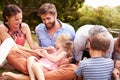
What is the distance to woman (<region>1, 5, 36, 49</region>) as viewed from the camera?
511 centimetres

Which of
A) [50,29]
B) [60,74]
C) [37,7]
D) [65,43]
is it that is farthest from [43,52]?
[37,7]

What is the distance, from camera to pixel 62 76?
4480 millimetres

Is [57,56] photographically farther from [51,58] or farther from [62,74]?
[62,74]

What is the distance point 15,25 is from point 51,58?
3.07 ft

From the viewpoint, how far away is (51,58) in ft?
15.2

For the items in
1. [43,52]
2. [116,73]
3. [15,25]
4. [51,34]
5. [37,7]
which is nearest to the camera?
[116,73]

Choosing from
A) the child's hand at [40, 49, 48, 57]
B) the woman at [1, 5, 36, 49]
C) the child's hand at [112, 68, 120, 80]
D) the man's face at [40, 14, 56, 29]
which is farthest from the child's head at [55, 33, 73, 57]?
the child's hand at [112, 68, 120, 80]

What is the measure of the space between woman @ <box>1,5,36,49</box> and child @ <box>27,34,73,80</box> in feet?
1.94

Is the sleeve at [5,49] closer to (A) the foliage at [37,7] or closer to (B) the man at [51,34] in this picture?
(B) the man at [51,34]

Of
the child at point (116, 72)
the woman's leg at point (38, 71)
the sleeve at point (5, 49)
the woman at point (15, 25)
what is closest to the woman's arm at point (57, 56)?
the woman's leg at point (38, 71)

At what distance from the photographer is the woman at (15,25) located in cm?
511

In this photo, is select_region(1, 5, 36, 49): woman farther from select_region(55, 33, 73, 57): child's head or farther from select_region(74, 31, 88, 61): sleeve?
select_region(74, 31, 88, 61): sleeve

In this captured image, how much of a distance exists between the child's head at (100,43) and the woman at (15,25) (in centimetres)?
154

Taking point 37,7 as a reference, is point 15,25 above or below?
above
